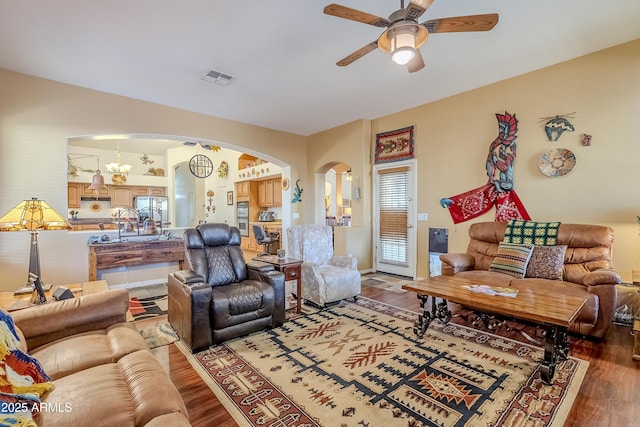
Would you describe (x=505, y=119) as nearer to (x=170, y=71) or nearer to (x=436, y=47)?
(x=436, y=47)

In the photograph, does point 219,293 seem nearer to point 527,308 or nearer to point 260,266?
point 260,266

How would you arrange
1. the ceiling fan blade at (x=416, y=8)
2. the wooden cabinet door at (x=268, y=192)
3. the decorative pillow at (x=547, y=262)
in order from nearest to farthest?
the ceiling fan blade at (x=416, y=8) → the decorative pillow at (x=547, y=262) → the wooden cabinet door at (x=268, y=192)

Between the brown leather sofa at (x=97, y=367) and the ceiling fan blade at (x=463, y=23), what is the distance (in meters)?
2.81

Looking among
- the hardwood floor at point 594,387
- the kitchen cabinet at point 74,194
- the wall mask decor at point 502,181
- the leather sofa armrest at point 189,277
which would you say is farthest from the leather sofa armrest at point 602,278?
Answer: the kitchen cabinet at point 74,194

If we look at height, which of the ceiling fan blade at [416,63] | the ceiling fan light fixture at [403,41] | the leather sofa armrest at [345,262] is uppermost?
the ceiling fan blade at [416,63]

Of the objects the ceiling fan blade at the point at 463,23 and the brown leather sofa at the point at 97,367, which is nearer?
the brown leather sofa at the point at 97,367

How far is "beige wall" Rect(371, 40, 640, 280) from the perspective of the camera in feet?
10.6

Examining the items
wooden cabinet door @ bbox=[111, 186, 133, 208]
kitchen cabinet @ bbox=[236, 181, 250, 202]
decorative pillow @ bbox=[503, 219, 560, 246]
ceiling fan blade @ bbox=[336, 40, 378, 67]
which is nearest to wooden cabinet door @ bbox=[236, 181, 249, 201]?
kitchen cabinet @ bbox=[236, 181, 250, 202]

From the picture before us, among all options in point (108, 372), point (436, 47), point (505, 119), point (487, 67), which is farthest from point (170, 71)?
point (505, 119)

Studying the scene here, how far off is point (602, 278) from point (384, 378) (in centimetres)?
227

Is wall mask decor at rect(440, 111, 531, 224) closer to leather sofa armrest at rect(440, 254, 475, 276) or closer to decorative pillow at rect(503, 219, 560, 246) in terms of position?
decorative pillow at rect(503, 219, 560, 246)

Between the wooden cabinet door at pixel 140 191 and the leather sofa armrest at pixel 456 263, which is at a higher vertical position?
the wooden cabinet door at pixel 140 191

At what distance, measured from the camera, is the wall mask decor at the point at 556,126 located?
3574mm

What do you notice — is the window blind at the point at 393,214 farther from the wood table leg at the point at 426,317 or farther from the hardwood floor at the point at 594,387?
the hardwood floor at the point at 594,387
